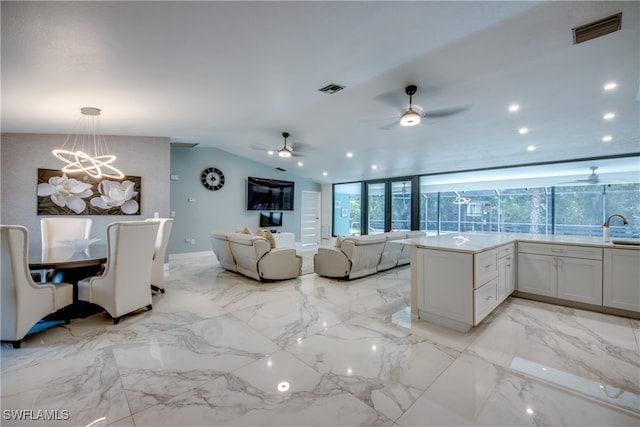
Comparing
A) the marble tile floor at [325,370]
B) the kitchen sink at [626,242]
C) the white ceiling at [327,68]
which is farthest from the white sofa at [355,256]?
the kitchen sink at [626,242]

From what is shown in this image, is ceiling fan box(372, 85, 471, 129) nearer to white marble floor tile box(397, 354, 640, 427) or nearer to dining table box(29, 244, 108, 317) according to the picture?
white marble floor tile box(397, 354, 640, 427)

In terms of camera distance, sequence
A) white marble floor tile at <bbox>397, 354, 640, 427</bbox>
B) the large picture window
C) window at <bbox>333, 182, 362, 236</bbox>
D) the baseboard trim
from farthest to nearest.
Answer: window at <bbox>333, 182, 362, 236</bbox> < the large picture window < the baseboard trim < white marble floor tile at <bbox>397, 354, 640, 427</bbox>

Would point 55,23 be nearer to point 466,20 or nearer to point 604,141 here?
point 466,20

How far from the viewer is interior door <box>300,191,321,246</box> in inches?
384

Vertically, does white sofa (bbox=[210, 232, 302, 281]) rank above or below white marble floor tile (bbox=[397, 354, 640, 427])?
above

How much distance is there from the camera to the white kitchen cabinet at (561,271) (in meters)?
3.13

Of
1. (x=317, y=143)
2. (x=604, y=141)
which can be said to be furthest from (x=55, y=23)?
(x=604, y=141)

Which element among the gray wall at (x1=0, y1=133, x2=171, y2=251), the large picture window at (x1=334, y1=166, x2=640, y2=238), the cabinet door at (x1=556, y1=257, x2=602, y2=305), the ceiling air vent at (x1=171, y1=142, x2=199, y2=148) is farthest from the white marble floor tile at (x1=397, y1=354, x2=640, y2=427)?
the ceiling air vent at (x1=171, y1=142, x2=199, y2=148)

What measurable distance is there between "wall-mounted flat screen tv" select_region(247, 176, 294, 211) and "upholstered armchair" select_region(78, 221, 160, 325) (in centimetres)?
498

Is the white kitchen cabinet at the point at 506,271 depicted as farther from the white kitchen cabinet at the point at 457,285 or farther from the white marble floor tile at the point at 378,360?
the white marble floor tile at the point at 378,360

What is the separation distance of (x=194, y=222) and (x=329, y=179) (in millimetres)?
4639

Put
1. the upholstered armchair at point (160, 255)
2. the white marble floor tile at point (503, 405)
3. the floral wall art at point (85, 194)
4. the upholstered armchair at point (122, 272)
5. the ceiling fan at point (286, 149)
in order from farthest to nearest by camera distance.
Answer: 1. the ceiling fan at point (286, 149)
2. the floral wall art at point (85, 194)
3. the upholstered armchair at point (160, 255)
4. the upholstered armchair at point (122, 272)
5. the white marble floor tile at point (503, 405)

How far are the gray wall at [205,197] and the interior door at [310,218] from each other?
1.92 meters

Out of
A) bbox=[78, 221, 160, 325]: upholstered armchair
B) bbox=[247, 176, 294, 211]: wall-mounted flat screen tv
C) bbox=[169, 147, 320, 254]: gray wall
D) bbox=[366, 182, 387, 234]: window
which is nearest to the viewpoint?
bbox=[78, 221, 160, 325]: upholstered armchair
